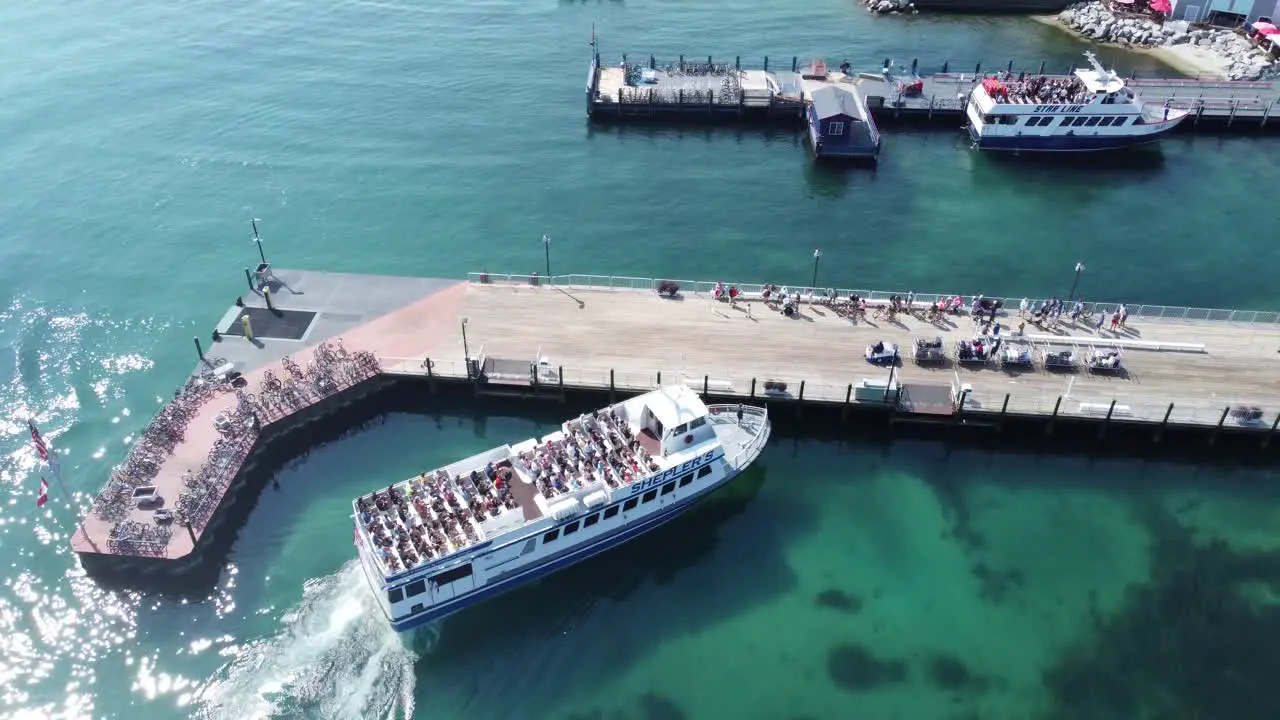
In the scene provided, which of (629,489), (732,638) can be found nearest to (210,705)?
(629,489)

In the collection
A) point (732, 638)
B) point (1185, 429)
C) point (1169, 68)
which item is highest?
point (1169, 68)

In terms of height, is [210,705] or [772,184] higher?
[772,184]

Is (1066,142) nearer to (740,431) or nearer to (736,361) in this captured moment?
(736,361)

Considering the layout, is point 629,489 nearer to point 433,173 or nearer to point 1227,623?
point 1227,623

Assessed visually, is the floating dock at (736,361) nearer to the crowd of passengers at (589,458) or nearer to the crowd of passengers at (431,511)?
the crowd of passengers at (589,458)

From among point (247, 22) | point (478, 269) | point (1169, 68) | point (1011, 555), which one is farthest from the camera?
point (247, 22)

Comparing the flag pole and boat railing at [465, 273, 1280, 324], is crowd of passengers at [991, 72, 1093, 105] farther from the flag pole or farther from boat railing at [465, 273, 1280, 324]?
the flag pole
